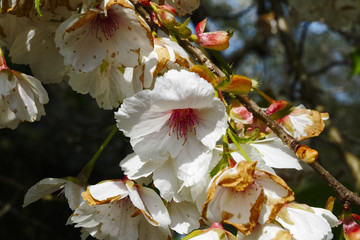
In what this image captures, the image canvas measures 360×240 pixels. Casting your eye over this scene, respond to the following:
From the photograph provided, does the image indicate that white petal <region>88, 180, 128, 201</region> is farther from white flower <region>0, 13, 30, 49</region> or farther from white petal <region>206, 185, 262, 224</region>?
white flower <region>0, 13, 30, 49</region>

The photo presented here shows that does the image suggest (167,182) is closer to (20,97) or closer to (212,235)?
(212,235)

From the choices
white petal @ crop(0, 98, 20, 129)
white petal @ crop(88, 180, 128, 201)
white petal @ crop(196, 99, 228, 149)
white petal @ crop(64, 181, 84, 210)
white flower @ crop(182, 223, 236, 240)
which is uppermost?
white petal @ crop(196, 99, 228, 149)

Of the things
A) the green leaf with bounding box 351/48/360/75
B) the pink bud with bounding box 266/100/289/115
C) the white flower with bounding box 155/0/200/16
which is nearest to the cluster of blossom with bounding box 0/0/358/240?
the pink bud with bounding box 266/100/289/115

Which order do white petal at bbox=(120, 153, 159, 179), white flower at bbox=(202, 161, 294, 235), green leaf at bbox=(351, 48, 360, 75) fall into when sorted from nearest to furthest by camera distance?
1. white flower at bbox=(202, 161, 294, 235)
2. white petal at bbox=(120, 153, 159, 179)
3. green leaf at bbox=(351, 48, 360, 75)

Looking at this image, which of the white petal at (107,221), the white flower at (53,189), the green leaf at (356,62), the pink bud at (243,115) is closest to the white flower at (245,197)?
the pink bud at (243,115)

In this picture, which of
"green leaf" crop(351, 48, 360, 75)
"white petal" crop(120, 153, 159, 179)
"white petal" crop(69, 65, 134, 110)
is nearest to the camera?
"white petal" crop(120, 153, 159, 179)

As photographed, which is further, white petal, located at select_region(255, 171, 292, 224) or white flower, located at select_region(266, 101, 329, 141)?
white flower, located at select_region(266, 101, 329, 141)

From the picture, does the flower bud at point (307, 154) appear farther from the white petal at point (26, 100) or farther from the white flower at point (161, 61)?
the white petal at point (26, 100)

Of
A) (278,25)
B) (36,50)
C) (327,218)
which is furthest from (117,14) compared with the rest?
(278,25)

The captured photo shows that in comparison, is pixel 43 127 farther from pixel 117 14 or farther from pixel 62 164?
pixel 117 14
